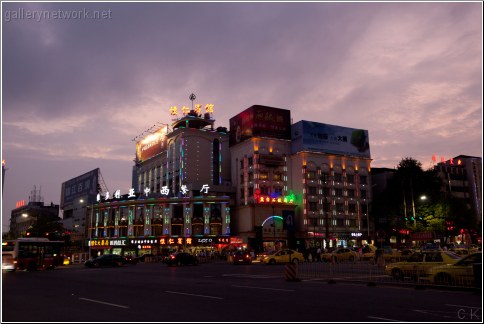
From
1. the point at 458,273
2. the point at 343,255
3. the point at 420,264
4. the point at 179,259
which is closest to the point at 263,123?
the point at 343,255

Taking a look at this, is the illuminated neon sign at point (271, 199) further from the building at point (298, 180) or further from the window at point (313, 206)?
the window at point (313, 206)

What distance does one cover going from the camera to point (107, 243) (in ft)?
281

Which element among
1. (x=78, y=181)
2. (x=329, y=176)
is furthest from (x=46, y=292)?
(x=78, y=181)

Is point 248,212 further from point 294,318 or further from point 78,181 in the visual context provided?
point 294,318

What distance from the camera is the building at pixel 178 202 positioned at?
7756cm

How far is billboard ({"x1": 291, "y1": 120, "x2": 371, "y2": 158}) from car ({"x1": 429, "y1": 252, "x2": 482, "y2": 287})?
59751 millimetres

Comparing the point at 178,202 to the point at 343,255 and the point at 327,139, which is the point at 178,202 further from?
the point at 343,255

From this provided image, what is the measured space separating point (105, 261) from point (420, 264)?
102 ft

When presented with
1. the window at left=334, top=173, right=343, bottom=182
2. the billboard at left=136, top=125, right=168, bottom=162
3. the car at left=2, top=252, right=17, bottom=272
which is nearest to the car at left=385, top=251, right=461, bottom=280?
the car at left=2, top=252, right=17, bottom=272

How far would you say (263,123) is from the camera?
3164 inches

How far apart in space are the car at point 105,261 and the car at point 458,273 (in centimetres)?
3232

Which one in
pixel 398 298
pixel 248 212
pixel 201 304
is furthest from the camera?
pixel 248 212

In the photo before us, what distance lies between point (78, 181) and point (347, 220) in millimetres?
69986

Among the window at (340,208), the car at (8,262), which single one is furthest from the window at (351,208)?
the car at (8,262)
